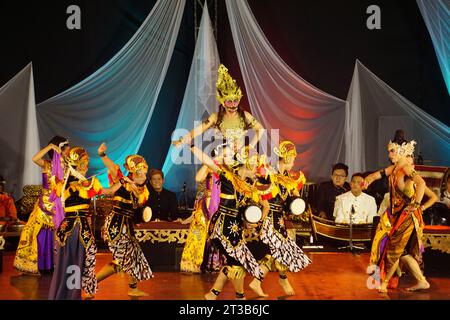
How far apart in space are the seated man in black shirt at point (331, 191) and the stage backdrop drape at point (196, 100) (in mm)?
1498

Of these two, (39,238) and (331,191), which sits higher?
(331,191)

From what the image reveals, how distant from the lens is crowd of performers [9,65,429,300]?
5.86 meters

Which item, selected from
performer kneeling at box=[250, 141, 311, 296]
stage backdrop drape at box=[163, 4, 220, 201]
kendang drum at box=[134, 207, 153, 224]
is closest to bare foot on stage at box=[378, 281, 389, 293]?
performer kneeling at box=[250, 141, 311, 296]

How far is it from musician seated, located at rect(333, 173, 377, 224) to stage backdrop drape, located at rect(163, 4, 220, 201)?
171 cm

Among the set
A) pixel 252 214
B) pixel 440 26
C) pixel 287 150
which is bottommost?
pixel 252 214

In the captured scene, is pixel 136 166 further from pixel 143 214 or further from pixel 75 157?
pixel 75 157

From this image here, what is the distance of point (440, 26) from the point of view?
841 cm

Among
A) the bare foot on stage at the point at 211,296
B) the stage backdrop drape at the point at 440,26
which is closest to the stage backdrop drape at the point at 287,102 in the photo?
the stage backdrop drape at the point at 440,26

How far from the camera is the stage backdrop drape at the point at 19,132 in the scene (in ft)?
29.8

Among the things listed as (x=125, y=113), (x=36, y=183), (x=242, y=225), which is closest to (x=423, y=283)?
(x=242, y=225)

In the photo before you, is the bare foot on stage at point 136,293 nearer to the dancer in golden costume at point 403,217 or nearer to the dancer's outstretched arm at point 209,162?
the dancer's outstretched arm at point 209,162

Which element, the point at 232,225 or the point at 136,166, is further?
the point at 136,166

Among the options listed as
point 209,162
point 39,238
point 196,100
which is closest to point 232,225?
point 209,162

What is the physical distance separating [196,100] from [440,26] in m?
2.77
